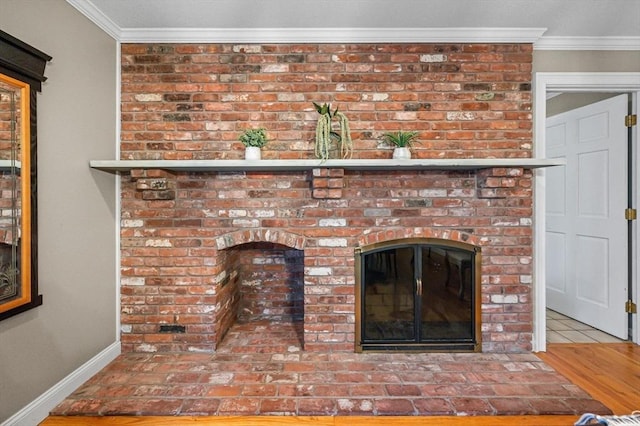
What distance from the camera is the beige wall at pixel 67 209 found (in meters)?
1.69

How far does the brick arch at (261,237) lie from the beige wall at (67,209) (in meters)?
0.78

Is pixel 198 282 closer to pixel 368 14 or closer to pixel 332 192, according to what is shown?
pixel 332 192

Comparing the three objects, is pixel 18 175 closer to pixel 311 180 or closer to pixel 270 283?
pixel 311 180

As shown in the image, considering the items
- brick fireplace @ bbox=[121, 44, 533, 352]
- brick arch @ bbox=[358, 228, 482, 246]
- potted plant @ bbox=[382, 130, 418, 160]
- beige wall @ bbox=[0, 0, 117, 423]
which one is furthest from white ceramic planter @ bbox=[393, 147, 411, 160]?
beige wall @ bbox=[0, 0, 117, 423]

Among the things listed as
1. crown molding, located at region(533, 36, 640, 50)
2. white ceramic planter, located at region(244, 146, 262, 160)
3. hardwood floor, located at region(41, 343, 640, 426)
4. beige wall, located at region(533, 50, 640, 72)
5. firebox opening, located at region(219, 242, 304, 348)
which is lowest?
hardwood floor, located at region(41, 343, 640, 426)

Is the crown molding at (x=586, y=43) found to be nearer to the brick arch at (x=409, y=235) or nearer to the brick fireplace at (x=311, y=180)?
the brick fireplace at (x=311, y=180)

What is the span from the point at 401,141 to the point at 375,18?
833mm

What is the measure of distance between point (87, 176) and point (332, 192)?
→ 1.59 metres

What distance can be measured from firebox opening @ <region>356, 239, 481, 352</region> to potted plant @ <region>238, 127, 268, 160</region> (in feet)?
3.32

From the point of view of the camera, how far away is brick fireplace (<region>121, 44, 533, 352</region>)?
241cm

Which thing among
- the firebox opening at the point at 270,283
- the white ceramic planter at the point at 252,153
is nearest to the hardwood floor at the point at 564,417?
the firebox opening at the point at 270,283

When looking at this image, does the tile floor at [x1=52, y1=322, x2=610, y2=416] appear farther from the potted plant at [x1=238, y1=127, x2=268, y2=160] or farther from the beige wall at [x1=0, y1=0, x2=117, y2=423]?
the potted plant at [x1=238, y1=127, x2=268, y2=160]

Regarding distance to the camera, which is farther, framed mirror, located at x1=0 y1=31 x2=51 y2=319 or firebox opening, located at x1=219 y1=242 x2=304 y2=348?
firebox opening, located at x1=219 y1=242 x2=304 y2=348

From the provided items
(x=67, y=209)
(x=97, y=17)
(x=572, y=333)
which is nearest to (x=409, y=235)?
(x=572, y=333)
